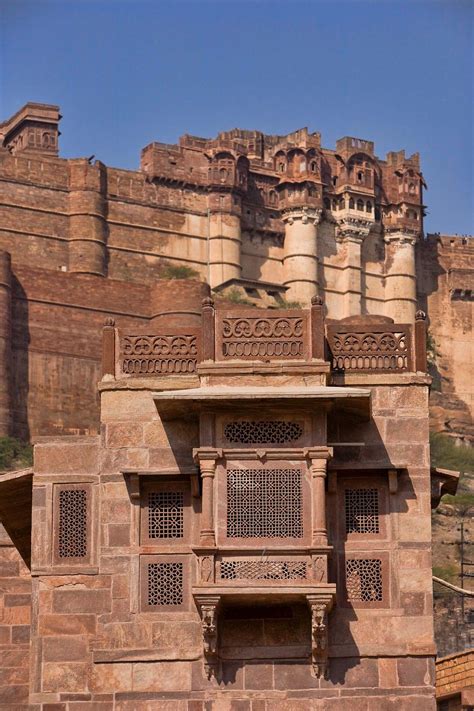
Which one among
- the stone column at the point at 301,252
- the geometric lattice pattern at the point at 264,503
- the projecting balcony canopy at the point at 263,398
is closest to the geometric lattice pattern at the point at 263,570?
the geometric lattice pattern at the point at 264,503

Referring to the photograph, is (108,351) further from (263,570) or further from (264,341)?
(263,570)

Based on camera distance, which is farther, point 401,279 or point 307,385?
point 401,279

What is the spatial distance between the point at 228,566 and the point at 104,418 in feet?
5.84

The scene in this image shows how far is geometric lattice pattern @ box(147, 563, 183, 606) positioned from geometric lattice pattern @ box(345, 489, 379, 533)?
1488 mm

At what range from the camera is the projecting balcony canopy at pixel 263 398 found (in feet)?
54.5

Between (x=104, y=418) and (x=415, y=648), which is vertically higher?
(x=104, y=418)

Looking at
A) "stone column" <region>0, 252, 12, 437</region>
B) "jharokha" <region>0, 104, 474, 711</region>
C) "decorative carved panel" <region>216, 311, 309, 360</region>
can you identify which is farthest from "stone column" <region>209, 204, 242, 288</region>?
"decorative carved panel" <region>216, 311, 309, 360</region>

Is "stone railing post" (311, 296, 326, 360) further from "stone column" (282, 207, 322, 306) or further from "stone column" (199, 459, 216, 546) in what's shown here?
"stone column" (282, 207, 322, 306)

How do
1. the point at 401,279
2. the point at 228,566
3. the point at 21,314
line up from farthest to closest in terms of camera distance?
the point at 401,279
the point at 21,314
the point at 228,566

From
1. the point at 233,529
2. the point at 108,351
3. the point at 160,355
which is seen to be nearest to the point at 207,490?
the point at 233,529

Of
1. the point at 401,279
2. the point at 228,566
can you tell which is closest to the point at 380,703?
the point at 228,566

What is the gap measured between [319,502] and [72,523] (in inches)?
85.2

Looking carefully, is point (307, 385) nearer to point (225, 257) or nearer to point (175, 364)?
point (175, 364)

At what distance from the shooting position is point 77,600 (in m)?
17.0
